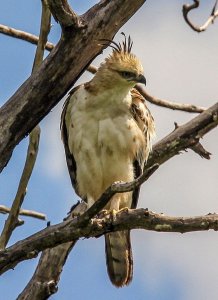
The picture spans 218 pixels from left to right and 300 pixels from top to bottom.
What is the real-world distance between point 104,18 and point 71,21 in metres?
0.35

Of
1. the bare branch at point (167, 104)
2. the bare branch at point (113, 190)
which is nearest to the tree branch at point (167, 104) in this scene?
the bare branch at point (167, 104)

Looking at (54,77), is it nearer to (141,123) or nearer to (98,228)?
(98,228)

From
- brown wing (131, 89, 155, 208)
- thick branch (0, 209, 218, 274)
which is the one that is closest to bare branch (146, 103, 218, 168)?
brown wing (131, 89, 155, 208)

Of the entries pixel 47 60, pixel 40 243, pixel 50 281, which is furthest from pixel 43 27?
pixel 50 281

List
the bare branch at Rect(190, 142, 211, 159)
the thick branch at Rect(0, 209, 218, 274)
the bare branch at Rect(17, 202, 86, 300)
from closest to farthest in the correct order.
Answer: the thick branch at Rect(0, 209, 218, 274) < the bare branch at Rect(17, 202, 86, 300) < the bare branch at Rect(190, 142, 211, 159)

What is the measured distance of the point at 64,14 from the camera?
4.72 metres

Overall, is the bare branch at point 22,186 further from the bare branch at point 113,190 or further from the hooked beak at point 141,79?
the hooked beak at point 141,79

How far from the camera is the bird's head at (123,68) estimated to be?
6766 mm

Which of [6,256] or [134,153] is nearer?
[6,256]

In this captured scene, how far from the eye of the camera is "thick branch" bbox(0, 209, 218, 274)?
456 cm

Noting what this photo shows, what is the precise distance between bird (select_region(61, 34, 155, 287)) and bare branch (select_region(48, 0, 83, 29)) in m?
1.74

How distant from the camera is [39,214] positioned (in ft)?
20.7

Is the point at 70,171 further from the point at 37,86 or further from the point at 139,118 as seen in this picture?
the point at 37,86

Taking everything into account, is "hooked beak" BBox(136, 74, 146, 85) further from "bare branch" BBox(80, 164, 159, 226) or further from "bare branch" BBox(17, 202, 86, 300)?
"bare branch" BBox(80, 164, 159, 226)
